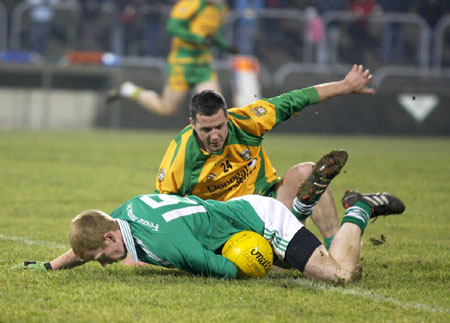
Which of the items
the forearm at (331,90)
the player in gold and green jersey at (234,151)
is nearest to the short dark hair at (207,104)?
the player in gold and green jersey at (234,151)

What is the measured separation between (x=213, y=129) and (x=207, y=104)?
0.57 feet

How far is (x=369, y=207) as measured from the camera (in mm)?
5094

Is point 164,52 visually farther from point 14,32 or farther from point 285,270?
point 285,270

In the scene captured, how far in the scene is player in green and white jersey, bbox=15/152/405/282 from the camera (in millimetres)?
4766

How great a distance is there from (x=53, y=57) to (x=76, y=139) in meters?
3.67

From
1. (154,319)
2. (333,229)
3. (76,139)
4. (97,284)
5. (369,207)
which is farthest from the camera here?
(76,139)

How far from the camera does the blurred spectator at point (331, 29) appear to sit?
21.7 meters

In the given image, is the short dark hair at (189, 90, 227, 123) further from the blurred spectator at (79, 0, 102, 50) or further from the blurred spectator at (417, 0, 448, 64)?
the blurred spectator at (417, 0, 448, 64)

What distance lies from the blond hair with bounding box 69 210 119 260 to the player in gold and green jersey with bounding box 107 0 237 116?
9.36 meters

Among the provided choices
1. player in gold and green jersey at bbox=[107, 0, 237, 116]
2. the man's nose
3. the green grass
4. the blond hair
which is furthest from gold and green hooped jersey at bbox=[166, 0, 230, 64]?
the blond hair

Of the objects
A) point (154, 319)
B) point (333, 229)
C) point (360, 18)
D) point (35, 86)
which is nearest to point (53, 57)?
point (35, 86)

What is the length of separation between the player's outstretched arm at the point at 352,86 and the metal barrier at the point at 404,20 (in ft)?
53.9

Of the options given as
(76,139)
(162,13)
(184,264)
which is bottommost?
(76,139)

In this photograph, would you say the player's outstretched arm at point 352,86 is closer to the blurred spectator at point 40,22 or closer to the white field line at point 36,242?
the white field line at point 36,242
